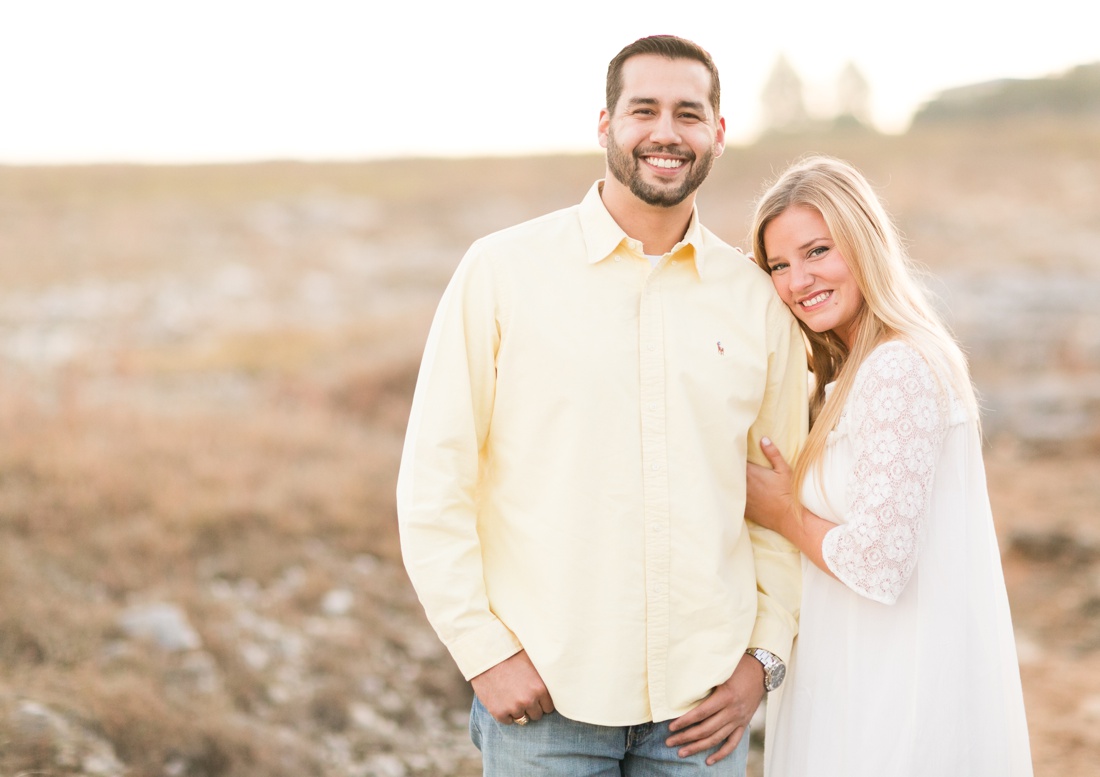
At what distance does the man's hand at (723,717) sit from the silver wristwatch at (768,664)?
16 millimetres

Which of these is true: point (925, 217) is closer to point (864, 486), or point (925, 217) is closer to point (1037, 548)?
point (1037, 548)

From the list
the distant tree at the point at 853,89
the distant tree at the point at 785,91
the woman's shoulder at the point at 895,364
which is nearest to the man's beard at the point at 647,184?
the woman's shoulder at the point at 895,364

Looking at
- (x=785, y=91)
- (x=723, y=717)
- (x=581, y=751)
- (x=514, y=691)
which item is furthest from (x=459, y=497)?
(x=785, y=91)

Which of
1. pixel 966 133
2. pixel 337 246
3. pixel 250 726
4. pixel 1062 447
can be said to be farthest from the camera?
pixel 966 133

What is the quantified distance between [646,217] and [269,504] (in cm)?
469

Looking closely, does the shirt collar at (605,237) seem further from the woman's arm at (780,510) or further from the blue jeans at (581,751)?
the blue jeans at (581,751)

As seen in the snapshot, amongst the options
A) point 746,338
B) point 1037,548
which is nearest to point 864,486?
point 746,338

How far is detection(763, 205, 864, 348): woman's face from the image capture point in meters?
2.60

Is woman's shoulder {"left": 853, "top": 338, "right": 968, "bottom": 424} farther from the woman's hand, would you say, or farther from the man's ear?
the man's ear

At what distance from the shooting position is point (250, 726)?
4184 mm

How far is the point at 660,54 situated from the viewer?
2.41 m

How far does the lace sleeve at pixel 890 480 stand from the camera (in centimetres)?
228

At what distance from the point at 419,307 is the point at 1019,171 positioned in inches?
703

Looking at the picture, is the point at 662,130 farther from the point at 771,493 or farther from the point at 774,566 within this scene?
the point at 774,566
